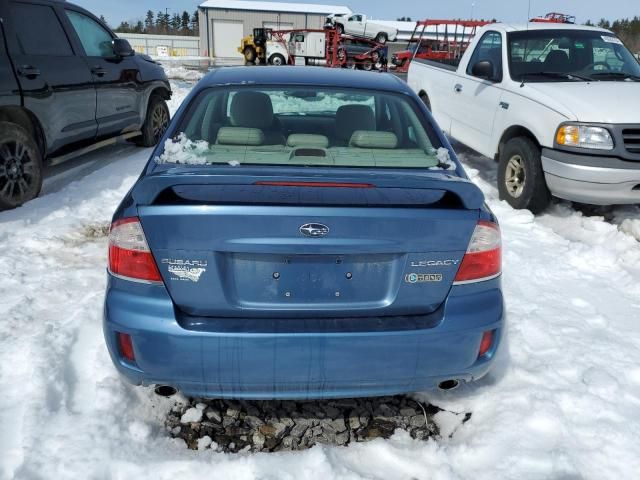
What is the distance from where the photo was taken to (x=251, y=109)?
3.04 metres

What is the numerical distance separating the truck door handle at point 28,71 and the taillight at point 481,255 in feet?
15.8

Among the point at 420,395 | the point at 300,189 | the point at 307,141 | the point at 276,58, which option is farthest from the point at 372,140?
the point at 276,58

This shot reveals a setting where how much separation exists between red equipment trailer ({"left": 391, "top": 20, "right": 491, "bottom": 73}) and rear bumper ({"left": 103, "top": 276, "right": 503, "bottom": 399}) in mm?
8895

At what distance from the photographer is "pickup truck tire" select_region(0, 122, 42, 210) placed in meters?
4.90

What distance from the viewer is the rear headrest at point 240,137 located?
2689 millimetres

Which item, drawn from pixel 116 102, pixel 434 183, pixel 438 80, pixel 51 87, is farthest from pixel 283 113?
pixel 438 80

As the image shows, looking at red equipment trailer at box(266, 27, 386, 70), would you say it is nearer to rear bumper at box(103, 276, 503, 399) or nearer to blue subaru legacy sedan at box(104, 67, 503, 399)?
blue subaru legacy sedan at box(104, 67, 503, 399)

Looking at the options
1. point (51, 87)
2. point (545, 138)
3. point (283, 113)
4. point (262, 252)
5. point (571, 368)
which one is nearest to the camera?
point (262, 252)

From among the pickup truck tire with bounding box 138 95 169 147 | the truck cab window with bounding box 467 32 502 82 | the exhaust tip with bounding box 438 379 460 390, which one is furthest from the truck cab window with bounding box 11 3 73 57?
the exhaust tip with bounding box 438 379 460 390

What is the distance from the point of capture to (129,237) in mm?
2111

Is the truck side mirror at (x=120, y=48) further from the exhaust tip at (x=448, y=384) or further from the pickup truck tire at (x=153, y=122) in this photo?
the exhaust tip at (x=448, y=384)

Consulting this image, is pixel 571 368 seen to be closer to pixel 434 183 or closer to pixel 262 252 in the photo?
pixel 434 183

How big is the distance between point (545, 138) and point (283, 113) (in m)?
2.76

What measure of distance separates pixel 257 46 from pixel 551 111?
1120 inches
